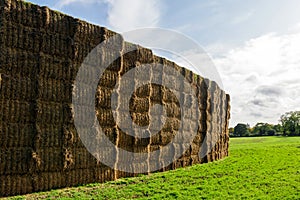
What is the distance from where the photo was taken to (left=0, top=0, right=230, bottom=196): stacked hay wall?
10.8m

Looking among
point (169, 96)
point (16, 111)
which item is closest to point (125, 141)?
point (169, 96)

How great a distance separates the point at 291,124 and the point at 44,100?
9059 cm

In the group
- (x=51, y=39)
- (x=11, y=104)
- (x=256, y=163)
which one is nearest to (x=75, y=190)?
(x=11, y=104)

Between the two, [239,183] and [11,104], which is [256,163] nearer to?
[239,183]

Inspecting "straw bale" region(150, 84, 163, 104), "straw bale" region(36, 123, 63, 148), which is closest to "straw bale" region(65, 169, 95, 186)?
"straw bale" region(36, 123, 63, 148)

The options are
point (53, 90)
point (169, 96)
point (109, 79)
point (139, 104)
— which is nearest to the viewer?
point (53, 90)

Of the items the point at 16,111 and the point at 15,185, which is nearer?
the point at 15,185

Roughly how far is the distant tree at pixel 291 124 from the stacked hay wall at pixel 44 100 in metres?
84.0

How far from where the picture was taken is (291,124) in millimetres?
91812

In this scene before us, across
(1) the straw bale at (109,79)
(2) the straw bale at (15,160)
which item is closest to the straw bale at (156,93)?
(1) the straw bale at (109,79)

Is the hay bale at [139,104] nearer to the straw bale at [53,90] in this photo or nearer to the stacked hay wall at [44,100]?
the stacked hay wall at [44,100]

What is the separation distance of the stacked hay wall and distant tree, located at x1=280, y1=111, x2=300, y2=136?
276ft

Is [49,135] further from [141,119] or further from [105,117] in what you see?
[141,119]

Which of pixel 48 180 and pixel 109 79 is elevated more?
pixel 109 79
